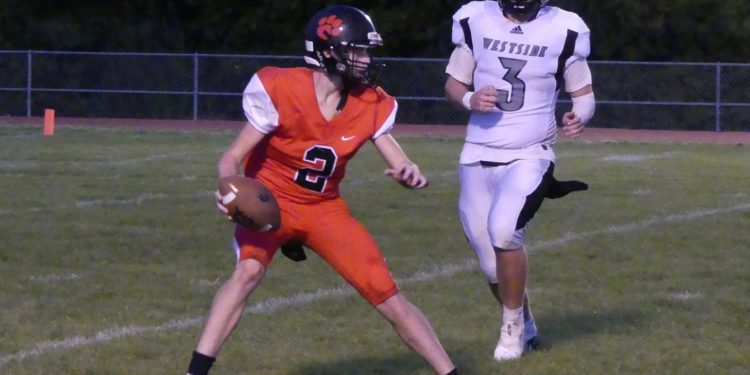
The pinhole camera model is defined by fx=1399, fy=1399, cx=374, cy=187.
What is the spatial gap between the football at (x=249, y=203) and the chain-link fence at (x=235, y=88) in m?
18.3

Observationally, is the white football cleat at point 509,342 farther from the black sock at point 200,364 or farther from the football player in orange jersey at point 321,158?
the black sock at point 200,364

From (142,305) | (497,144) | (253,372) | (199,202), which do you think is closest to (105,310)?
(142,305)

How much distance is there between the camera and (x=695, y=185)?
41.3ft

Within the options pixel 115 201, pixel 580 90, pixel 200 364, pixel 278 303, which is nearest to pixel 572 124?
pixel 580 90

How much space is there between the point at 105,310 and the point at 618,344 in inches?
91.7

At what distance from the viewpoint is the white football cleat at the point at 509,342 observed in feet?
17.9

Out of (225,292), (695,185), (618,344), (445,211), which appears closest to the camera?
(225,292)

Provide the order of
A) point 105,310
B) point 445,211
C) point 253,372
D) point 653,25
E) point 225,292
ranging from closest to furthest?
1. point 225,292
2. point 253,372
3. point 105,310
4. point 445,211
5. point 653,25

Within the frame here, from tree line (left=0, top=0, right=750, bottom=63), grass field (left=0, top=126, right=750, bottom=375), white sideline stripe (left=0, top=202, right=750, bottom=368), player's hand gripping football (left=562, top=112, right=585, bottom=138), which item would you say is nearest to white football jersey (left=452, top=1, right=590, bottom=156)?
player's hand gripping football (left=562, top=112, right=585, bottom=138)

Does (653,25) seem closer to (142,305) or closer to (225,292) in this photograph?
(142,305)

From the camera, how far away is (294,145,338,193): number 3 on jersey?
178 inches

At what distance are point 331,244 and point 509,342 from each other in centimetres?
124

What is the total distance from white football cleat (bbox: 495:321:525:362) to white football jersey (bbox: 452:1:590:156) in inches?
26.6

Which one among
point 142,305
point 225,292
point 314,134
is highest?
point 314,134
